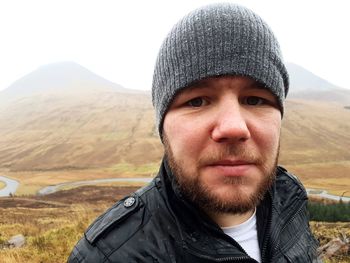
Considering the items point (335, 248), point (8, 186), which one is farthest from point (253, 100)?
point (8, 186)

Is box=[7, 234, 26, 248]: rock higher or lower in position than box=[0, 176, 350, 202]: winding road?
higher

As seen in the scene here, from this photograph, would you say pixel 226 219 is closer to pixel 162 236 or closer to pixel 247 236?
pixel 247 236

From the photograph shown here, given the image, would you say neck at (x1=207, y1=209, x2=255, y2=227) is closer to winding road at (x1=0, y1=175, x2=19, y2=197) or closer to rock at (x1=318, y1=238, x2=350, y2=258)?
rock at (x1=318, y1=238, x2=350, y2=258)

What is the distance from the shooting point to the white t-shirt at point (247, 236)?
152 centimetres

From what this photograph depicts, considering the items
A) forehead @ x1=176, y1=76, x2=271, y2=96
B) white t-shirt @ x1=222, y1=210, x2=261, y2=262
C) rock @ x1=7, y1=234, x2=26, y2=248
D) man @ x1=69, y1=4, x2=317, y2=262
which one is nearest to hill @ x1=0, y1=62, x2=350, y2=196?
rock @ x1=7, y1=234, x2=26, y2=248

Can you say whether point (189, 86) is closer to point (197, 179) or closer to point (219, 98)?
point (219, 98)

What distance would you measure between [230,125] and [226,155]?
0.12 metres

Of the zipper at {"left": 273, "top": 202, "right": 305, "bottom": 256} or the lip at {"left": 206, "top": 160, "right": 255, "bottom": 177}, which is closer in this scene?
the lip at {"left": 206, "top": 160, "right": 255, "bottom": 177}

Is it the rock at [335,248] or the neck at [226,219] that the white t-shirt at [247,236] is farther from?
the rock at [335,248]

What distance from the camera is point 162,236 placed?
1.35 metres

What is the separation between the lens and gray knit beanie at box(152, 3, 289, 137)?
145cm

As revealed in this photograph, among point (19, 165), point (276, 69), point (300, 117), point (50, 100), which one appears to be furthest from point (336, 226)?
point (50, 100)

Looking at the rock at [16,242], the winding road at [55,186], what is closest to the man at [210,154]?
the rock at [16,242]

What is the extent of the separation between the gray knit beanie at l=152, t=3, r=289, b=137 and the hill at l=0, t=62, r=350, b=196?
43992mm
